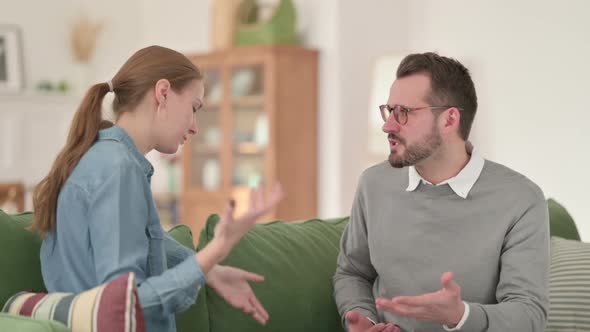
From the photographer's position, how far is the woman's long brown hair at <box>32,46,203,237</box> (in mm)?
1737

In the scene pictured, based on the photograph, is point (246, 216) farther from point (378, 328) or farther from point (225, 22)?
point (225, 22)

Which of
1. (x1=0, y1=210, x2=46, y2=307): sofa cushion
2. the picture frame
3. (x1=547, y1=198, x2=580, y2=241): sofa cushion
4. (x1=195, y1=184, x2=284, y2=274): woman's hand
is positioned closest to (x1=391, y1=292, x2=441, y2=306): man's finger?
(x1=195, y1=184, x2=284, y2=274): woman's hand

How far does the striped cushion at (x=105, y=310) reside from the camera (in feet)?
5.02

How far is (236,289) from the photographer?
1.88 meters

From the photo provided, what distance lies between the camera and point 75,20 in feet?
24.1

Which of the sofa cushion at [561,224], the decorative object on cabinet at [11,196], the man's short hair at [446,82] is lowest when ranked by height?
the decorative object on cabinet at [11,196]

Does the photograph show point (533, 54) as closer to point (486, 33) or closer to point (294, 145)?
point (486, 33)

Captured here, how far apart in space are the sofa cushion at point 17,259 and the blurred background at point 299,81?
350cm

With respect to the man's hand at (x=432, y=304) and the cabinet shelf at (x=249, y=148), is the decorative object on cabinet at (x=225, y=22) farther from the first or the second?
the man's hand at (x=432, y=304)

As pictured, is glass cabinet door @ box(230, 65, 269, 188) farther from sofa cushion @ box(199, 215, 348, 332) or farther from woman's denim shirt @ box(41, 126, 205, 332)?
woman's denim shirt @ box(41, 126, 205, 332)

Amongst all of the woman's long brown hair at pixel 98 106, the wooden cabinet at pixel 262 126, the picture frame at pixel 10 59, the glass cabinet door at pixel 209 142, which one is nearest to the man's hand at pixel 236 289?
the woman's long brown hair at pixel 98 106

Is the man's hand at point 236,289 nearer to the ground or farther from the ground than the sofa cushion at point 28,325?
nearer to the ground

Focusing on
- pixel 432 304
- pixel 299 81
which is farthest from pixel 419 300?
pixel 299 81

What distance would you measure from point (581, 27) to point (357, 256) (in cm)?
296
